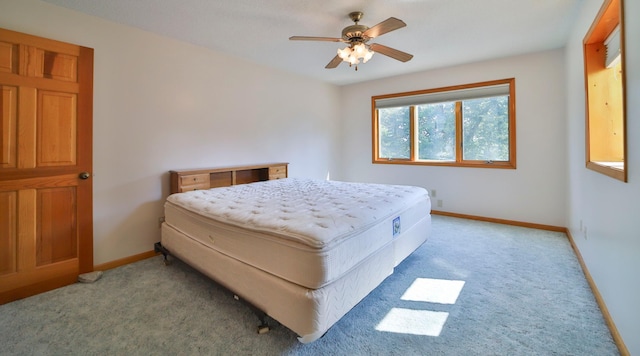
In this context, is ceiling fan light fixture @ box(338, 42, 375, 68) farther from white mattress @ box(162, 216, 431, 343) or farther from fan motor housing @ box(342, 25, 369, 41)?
white mattress @ box(162, 216, 431, 343)

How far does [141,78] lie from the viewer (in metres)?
2.90

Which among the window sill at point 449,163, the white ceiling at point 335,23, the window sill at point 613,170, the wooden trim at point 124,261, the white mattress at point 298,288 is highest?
the white ceiling at point 335,23

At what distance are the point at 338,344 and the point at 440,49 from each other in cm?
359

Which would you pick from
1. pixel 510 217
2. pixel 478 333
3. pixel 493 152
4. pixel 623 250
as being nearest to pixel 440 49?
pixel 493 152

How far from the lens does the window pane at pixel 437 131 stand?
14.8 ft

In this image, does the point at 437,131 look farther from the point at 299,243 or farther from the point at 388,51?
the point at 299,243

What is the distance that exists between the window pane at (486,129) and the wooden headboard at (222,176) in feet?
9.52

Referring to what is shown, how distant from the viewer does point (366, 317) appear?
6.08 ft

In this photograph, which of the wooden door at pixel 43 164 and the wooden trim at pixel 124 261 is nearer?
the wooden door at pixel 43 164

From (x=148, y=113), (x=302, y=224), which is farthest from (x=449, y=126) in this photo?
(x=148, y=113)

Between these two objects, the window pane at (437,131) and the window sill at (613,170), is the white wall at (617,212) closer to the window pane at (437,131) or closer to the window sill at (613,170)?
the window sill at (613,170)

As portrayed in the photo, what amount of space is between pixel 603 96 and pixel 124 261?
15.0ft

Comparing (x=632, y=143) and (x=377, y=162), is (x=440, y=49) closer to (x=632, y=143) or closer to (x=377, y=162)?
(x=377, y=162)

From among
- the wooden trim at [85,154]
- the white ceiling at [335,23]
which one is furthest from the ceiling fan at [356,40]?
the wooden trim at [85,154]
